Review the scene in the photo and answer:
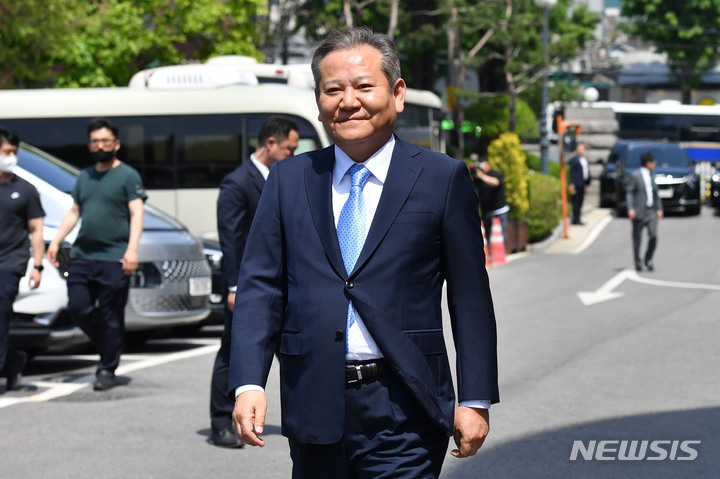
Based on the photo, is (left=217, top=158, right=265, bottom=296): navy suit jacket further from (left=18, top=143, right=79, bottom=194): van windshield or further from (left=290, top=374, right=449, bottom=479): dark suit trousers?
(left=18, top=143, right=79, bottom=194): van windshield

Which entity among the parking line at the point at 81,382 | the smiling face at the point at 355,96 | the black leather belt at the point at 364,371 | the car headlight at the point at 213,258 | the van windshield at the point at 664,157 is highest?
the smiling face at the point at 355,96

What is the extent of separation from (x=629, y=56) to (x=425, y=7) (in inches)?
2022

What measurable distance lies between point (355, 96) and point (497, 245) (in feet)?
57.5

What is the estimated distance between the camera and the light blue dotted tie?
11.7 feet

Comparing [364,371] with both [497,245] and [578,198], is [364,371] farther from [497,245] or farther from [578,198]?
[578,198]

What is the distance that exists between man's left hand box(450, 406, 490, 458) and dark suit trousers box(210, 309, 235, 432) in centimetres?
351

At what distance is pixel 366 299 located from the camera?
3.48 metres

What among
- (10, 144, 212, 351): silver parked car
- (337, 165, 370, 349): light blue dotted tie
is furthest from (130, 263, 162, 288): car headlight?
(337, 165, 370, 349): light blue dotted tie

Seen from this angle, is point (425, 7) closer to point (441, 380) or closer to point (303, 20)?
point (303, 20)

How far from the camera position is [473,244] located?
361cm

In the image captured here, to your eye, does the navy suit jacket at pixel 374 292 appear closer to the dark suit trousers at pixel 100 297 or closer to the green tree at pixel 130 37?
the dark suit trousers at pixel 100 297

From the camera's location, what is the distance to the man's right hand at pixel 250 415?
3.49 meters

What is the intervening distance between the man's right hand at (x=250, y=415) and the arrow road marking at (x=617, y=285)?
11.9 metres

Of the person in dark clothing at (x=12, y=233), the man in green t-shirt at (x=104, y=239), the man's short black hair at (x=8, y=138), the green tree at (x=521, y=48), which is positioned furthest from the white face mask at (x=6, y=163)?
the green tree at (x=521, y=48)
